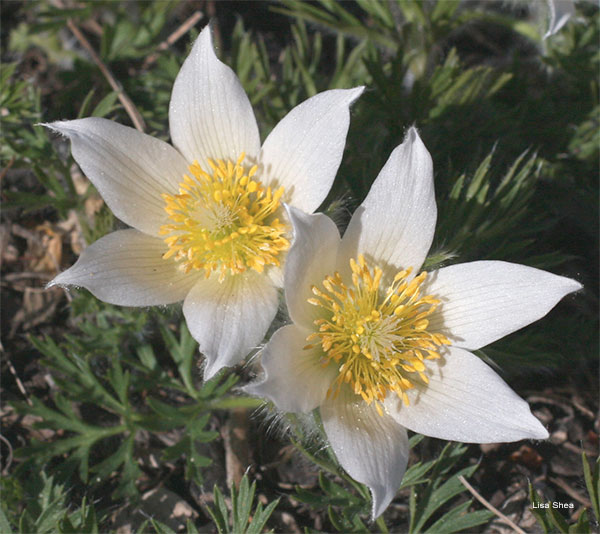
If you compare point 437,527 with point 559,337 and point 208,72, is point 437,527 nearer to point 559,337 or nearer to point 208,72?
point 559,337

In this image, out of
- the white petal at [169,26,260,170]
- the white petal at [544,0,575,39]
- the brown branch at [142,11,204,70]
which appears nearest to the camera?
the white petal at [169,26,260,170]

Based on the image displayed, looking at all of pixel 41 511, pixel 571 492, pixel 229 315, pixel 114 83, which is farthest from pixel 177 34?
pixel 571 492

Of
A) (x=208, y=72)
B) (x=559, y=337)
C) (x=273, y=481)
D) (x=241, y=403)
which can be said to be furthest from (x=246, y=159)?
(x=559, y=337)

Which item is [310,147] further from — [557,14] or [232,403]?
[557,14]

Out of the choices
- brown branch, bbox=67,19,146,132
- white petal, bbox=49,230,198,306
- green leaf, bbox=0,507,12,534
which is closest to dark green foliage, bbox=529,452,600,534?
white petal, bbox=49,230,198,306

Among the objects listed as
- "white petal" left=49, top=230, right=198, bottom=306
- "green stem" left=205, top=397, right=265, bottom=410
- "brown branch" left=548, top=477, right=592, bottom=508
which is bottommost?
"brown branch" left=548, top=477, right=592, bottom=508

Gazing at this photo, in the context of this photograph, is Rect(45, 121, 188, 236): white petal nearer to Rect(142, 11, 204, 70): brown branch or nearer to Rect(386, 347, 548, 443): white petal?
Rect(386, 347, 548, 443): white petal

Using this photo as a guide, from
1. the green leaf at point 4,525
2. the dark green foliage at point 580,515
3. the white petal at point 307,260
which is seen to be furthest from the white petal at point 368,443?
the green leaf at point 4,525

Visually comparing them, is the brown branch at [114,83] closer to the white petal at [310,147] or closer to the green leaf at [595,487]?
the white petal at [310,147]
